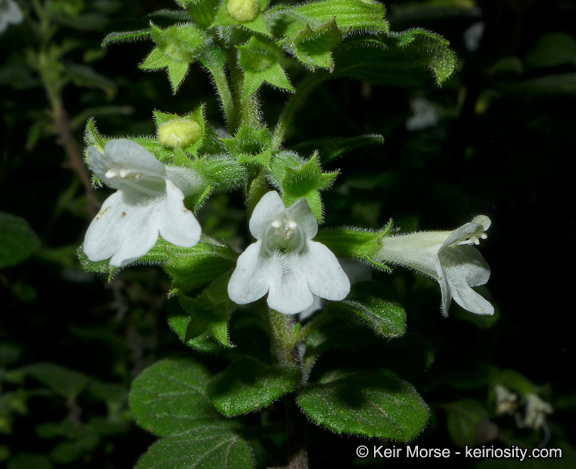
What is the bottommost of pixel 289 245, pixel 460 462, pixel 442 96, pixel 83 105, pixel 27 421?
pixel 27 421

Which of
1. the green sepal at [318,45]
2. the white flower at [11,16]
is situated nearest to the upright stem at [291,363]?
the green sepal at [318,45]

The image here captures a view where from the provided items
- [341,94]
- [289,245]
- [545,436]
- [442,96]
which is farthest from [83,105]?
[545,436]

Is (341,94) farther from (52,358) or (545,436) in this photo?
(52,358)

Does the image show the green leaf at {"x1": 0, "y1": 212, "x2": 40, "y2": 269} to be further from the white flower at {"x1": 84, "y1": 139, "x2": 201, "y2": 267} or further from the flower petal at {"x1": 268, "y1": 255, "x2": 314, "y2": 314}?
the flower petal at {"x1": 268, "y1": 255, "x2": 314, "y2": 314}

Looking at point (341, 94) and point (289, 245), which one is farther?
point (341, 94)

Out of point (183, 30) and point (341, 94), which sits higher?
point (183, 30)

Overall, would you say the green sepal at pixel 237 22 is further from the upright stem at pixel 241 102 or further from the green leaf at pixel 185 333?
the green leaf at pixel 185 333

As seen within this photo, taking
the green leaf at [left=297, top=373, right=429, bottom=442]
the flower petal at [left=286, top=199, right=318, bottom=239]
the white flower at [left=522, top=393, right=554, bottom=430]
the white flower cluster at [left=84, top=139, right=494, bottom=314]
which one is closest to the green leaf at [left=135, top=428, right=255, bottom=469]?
the green leaf at [left=297, top=373, right=429, bottom=442]
